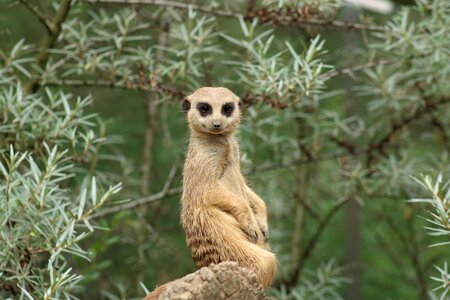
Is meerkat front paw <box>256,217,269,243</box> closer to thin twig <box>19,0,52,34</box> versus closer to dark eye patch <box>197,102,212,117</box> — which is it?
dark eye patch <box>197,102,212,117</box>

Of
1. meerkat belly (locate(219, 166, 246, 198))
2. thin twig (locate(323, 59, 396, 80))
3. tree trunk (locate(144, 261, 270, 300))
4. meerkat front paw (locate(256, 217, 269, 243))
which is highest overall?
thin twig (locate(323, 59, 396, 80))

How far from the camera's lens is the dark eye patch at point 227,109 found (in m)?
3.51

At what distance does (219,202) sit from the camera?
334 cm

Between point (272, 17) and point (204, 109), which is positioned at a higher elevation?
point (272, 17)

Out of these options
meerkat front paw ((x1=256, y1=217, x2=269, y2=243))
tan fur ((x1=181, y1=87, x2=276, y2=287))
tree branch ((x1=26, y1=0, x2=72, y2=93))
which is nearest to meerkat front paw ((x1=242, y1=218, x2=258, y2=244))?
tan fur ((x1=181, y1=87, x2=276, y2=287))

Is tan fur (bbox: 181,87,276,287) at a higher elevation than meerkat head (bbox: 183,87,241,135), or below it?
below

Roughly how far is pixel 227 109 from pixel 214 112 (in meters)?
0.06

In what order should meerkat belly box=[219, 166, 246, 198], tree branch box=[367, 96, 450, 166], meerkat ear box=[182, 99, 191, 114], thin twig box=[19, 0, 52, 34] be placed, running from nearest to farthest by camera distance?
meerkat belly box=[219, 166, 246, 198] < meerkat ear box=[182, 99, 191, 114] < thin twig box=[19, 0, 52, 34] < tree branch box=[367, 96, 450, 166]

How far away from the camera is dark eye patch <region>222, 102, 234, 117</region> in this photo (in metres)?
3.51

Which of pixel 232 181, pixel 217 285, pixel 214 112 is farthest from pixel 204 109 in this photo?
pixel 217 285

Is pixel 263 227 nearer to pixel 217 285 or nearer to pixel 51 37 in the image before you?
pixel 217 285

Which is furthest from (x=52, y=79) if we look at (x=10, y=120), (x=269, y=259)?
(x=269, y=259)

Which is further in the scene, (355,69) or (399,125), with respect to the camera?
(399,125)

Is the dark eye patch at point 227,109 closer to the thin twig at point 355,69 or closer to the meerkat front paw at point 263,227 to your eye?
the meerkat front paw at point 263,227
